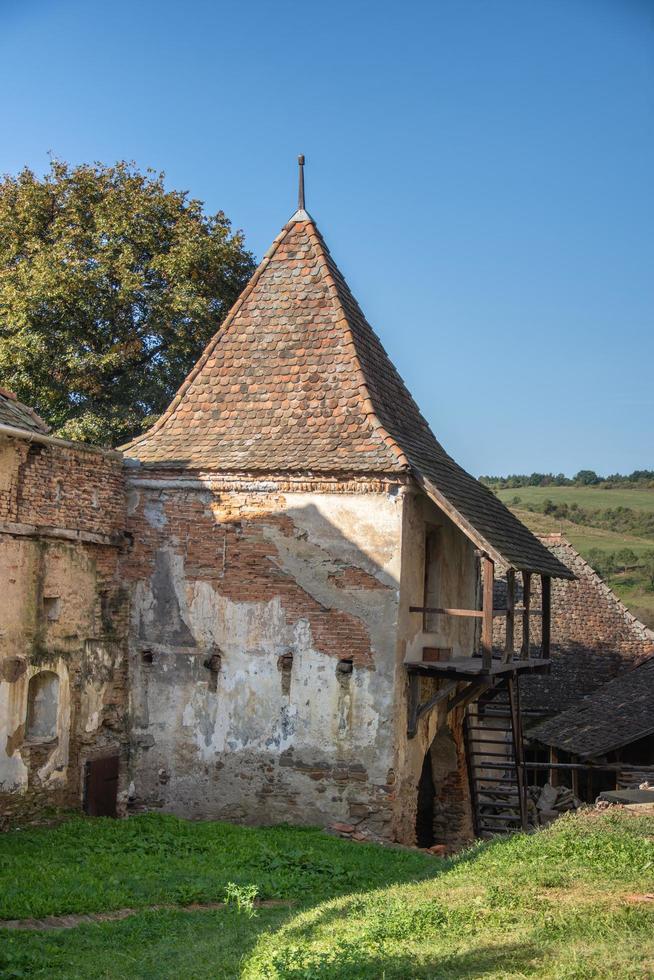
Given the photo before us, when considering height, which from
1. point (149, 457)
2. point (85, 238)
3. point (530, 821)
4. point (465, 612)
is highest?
point (85, 238)

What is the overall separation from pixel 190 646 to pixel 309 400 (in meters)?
3.84

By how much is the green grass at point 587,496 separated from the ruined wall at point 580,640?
37855 mm

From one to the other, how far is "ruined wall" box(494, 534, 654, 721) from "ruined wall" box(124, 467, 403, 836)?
15796 mm

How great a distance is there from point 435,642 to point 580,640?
1603cm

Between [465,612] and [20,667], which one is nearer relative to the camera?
[20,667]

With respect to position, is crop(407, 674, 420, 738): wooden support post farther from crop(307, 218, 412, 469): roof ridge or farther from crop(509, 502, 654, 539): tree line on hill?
crop(509, 502, 654, 539): tree line on hill

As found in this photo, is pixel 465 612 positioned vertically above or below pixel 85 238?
below

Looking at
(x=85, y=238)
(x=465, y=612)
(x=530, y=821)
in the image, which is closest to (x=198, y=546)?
(x=465, y=612)

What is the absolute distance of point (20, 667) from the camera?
13.0 m

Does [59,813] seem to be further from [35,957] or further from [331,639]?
[35,957]

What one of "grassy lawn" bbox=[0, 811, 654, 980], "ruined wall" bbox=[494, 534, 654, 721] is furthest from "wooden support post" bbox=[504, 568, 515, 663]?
"ruined wall" bbox=[494, 534, 654, 721]

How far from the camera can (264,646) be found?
1452 centimetres

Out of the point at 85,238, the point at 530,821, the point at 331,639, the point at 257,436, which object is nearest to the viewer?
the point at 331,639

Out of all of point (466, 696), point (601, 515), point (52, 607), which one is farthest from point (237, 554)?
point (601, 515)
